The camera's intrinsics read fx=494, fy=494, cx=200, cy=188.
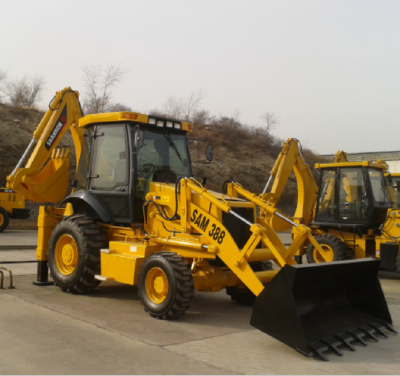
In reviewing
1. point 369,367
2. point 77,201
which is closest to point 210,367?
point 369,367

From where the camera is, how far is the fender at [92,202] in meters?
7.87

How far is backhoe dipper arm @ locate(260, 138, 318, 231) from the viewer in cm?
1198

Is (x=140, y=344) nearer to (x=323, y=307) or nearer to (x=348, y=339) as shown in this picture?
(x=323, y=307)

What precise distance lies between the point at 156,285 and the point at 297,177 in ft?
23.1

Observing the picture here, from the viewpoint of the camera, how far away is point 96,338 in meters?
5.57

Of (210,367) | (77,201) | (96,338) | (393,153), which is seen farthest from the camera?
(393,153)

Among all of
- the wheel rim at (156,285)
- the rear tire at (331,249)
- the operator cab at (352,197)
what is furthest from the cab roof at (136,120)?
the operator cab at (352,197)

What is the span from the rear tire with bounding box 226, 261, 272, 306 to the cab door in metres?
2.01

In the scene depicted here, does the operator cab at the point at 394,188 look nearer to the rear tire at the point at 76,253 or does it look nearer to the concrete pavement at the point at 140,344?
the concrete pavement at the point at 140,344

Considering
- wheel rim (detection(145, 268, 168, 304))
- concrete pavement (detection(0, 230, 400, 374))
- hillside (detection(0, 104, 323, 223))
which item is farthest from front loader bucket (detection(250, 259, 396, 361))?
hillside (detection(0, 104, 323, 223))

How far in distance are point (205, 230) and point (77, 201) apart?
2879 mm

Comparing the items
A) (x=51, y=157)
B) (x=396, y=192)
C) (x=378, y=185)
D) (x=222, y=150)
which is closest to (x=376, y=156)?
(x=222, y=150)

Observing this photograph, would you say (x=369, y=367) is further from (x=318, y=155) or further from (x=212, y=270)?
(x=318, y=155)

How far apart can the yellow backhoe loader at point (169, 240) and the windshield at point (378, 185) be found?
5016 mm
